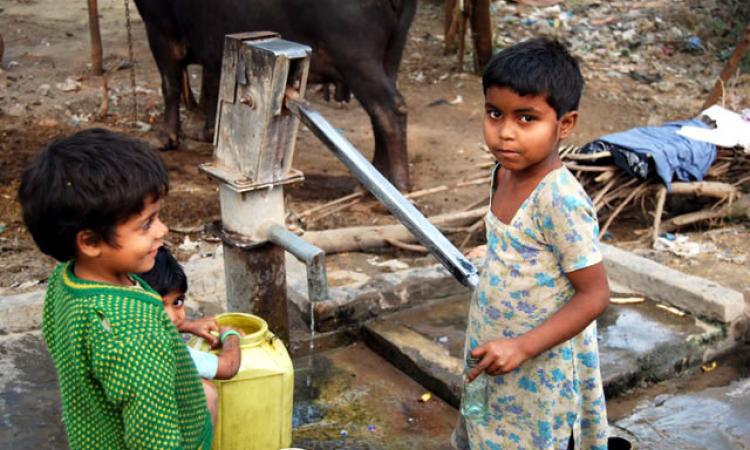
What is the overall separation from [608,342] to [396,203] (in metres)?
1.41

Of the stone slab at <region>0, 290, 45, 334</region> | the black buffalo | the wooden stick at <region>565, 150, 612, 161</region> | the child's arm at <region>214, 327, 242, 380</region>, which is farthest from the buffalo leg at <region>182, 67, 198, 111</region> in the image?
the child's arm at <region>214, 327, 242, 380</region>

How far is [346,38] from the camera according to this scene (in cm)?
563

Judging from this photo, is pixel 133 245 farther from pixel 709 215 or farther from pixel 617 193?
pixel 709 215

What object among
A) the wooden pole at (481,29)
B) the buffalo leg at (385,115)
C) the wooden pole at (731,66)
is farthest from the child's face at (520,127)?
the wooden pole at (481,29)

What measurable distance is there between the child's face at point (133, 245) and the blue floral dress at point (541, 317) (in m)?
0.76

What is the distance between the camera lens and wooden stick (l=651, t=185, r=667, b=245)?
16.1ft

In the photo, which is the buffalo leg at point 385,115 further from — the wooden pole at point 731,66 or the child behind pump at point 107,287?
the child behind pump at point 107,287

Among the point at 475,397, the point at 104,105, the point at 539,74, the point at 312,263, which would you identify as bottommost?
the point at 104,105

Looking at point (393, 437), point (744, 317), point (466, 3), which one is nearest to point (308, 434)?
point (393, 437)

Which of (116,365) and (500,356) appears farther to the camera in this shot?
(500,356)

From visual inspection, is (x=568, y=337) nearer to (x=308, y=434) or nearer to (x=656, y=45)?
(x=308, y=434)

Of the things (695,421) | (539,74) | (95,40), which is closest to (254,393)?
(539,74)

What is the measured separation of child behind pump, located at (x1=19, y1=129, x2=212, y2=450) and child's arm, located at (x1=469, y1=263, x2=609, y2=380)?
0.67 metres

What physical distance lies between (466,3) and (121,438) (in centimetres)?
700
